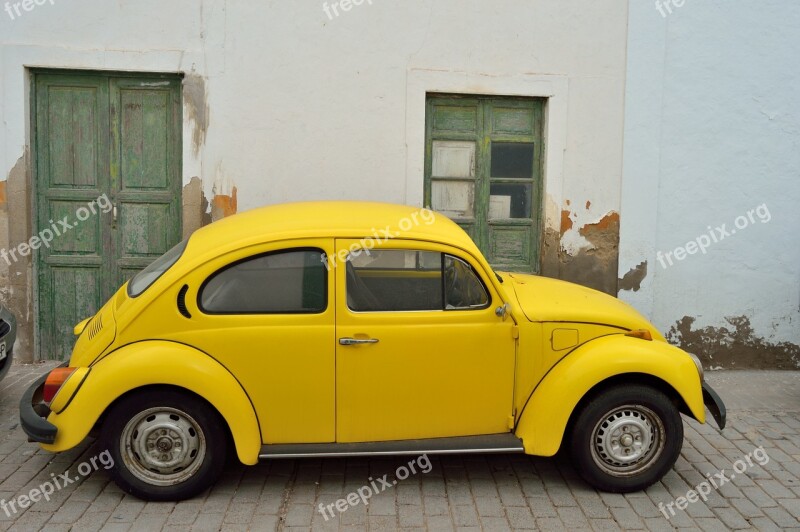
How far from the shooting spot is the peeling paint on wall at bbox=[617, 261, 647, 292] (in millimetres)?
7289

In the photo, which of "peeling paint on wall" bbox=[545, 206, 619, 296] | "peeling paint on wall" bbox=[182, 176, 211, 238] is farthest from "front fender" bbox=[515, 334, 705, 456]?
"peeling paint on wall" bbox=[182, 176, 211, 238]

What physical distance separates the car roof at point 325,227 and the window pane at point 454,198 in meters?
2.28

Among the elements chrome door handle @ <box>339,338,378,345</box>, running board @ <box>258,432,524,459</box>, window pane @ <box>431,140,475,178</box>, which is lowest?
running board @ <box>258,432,524,459</box>

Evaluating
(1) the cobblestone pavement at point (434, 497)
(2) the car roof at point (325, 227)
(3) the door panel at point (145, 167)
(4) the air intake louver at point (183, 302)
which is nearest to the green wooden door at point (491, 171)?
(2) the car roof at point (325, 227)

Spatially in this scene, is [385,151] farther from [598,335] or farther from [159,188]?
[598,335]

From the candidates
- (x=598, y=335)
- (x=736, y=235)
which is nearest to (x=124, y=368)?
(x=598, y=335)

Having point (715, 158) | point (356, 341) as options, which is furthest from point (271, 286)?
point (715, 158)

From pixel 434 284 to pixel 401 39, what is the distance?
3.34 meters

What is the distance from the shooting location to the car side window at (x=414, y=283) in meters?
4.44

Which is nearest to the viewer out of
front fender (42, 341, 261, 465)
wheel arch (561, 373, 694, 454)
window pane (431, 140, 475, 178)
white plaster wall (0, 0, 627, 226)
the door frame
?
front fender (42, 341, 261, 465)

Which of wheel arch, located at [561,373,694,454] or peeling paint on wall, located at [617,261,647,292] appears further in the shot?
peeling paint on wall, located at [617,261,647,292]

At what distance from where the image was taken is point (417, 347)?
4375mm

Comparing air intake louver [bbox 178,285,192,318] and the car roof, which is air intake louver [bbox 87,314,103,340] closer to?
air intake louver [bbox 178,285,192,318]

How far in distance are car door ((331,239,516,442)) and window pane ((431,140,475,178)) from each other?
115 inches
